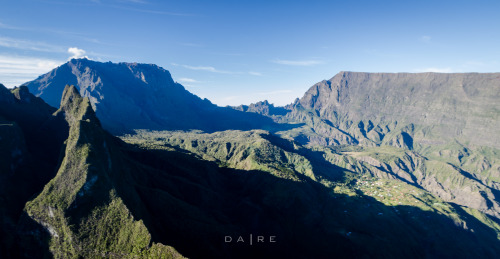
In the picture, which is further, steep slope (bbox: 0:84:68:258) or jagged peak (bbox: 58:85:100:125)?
jagged peak (bbox: 58:85:100:125)

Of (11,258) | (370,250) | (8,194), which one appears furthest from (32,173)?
(370,250)

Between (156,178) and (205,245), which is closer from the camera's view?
(205,245)

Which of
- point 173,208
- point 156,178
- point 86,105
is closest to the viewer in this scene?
point 173,208

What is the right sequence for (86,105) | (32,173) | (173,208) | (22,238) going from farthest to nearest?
(86,105) < (173,208) < (32,173) < (22,238)

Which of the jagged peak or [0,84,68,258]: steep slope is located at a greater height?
the jagged peak

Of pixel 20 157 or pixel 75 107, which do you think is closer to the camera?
pixel 20 157

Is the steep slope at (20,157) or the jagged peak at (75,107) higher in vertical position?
the jagged peak at (75,107)

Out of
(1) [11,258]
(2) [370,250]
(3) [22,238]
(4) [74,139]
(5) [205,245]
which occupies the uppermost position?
(4) [74,139]

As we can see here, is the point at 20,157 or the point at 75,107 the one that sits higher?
the point at 75,107

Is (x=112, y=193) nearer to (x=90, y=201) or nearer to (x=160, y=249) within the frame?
(x=90, y=201)

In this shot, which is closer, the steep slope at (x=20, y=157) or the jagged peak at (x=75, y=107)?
the steep slope at (x=20, y=157)

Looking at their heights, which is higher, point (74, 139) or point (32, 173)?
point (74, 139)
